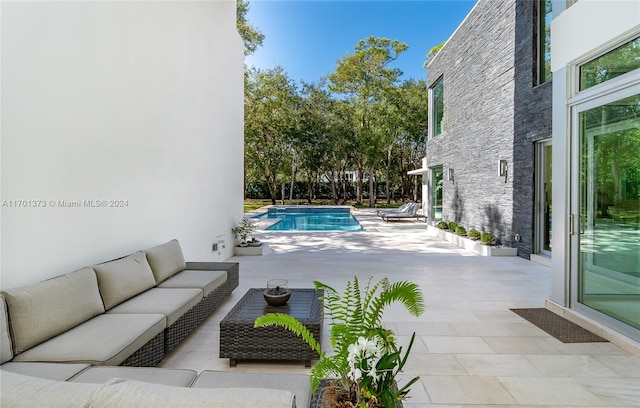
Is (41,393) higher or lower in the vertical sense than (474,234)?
higher

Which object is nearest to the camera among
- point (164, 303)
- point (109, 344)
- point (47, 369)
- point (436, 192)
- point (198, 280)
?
point (47, 369)

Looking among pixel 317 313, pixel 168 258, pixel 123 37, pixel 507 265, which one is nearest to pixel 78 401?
pixel 317 313

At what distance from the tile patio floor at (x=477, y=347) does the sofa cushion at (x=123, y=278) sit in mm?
699

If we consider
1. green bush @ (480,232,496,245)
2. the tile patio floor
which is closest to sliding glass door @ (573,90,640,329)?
the tile patio floor

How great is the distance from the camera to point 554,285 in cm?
438

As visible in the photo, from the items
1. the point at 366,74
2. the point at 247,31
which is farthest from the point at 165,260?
the point at 366,74

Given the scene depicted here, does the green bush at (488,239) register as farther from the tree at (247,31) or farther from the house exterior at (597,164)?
the tree at (247,31)

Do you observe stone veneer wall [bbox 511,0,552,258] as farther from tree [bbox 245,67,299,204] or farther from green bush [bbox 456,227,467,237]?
tree [bbox 245,67,299,204]

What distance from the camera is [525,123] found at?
736cm

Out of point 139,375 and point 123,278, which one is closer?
point 139,375

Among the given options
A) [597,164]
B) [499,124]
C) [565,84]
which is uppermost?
[499,124]

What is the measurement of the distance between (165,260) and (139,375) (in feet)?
7.45

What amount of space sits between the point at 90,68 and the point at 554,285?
5696 mm

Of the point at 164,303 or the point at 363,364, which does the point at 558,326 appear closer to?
the point at 363,364
